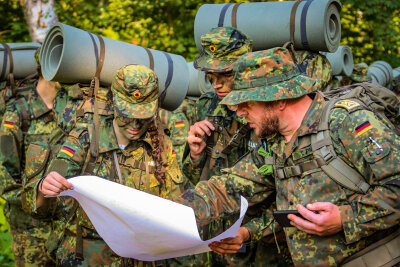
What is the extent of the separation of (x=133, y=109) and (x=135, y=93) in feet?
0.40

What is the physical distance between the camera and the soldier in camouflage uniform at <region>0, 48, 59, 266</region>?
18.2 ft

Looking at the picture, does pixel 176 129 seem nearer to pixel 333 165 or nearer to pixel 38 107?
pixel 38 107

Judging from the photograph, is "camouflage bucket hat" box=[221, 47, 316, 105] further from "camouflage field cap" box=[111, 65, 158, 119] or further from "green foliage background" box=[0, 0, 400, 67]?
"green foliage background" box=[0, 0, 400, 67]

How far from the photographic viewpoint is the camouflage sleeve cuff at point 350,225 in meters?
2.96

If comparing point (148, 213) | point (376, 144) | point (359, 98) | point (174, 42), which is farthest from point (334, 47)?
point (174, 42)

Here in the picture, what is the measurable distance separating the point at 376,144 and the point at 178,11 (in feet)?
38.7

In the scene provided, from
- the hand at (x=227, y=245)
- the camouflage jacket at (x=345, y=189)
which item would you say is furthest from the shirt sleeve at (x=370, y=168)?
the hand at (x=227, y=245)

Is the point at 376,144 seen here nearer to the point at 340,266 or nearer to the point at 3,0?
the point at 340,266

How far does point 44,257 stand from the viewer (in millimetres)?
5660

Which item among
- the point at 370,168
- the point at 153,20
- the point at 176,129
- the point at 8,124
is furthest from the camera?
the point at 153,20

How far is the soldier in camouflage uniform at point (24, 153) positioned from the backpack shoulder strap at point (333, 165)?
3.27 metres

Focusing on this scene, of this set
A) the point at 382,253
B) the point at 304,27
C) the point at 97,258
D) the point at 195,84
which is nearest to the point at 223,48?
the point at 304,27

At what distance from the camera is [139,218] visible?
312 centimetres

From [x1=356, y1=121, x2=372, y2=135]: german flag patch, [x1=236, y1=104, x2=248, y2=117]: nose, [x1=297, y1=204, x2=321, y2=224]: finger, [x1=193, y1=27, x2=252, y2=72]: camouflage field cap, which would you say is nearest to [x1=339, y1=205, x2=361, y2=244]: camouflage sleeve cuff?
[x1=297, y1=204, x2=321, y2=224]: finger
